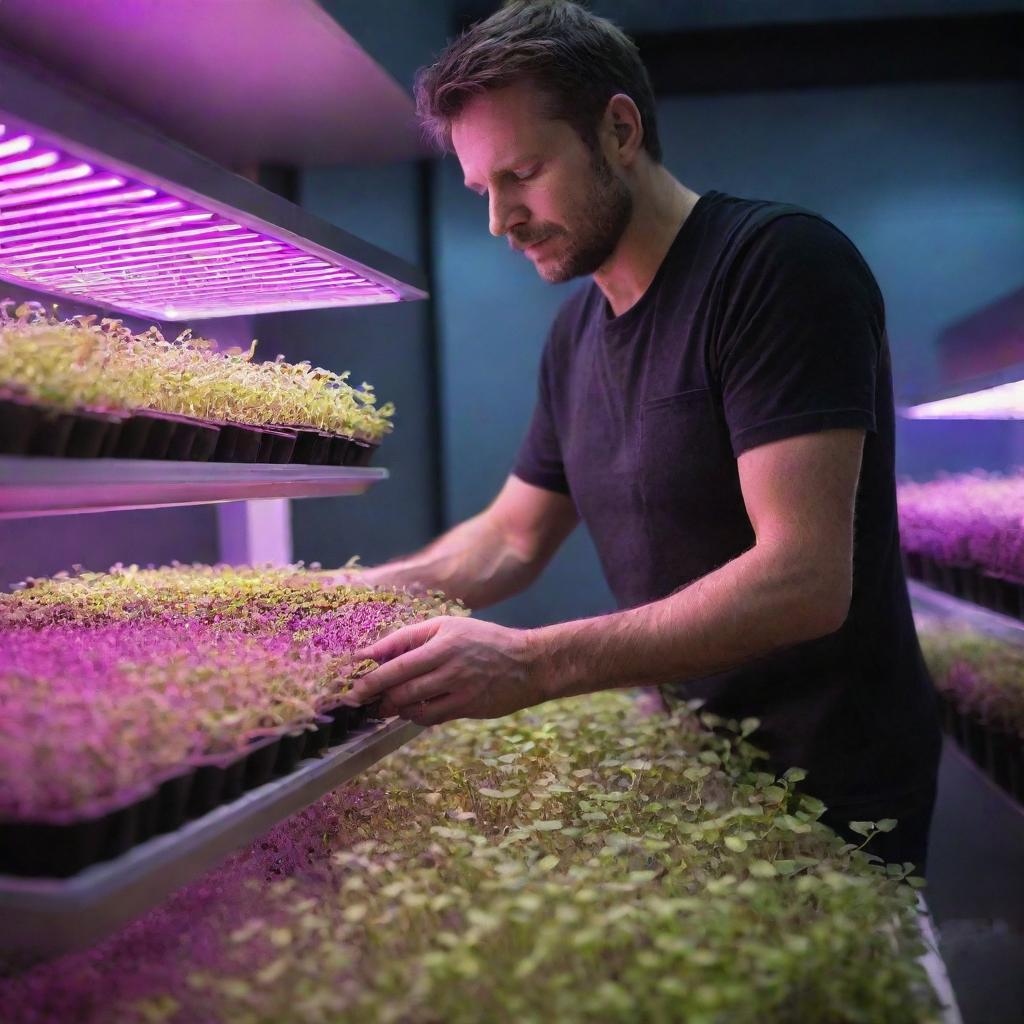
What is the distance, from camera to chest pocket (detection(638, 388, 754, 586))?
1.76m

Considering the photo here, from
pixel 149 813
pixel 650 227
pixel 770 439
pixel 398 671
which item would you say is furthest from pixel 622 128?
pixel 149 813

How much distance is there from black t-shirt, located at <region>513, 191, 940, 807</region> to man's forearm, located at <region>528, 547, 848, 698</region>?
0.23 meters

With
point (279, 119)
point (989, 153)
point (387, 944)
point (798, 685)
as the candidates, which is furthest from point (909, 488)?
point (387, 944)

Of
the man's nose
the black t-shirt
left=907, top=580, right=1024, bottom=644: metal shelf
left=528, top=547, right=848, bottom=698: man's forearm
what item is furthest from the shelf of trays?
the man's nose

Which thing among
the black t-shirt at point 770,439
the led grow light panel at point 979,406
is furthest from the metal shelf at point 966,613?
the black t-shirt at point 770,439

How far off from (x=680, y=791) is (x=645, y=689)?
73 cm

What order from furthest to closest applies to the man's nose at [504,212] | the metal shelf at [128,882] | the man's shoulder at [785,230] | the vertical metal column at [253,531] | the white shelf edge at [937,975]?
the vertical metal column at [253,531] < the man's nose at [504,212] < the man's shoulder at [785,230] < the white shelf edge at [937,975] < the metal shelf at [128,882]

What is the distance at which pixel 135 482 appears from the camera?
3.82ft

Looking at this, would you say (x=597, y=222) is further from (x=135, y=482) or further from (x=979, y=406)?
(x=979, y=406)

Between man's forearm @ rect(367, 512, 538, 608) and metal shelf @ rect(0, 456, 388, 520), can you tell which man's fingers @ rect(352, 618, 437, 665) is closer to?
metal shelf @ rect(0, 456, 388, 520)

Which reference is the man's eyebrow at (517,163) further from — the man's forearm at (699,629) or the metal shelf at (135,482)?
the man's forearm at (699,629)

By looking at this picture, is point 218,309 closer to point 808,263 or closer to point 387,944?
point 808,263

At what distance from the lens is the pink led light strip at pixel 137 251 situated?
1.15m

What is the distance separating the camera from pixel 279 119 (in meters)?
2.83
